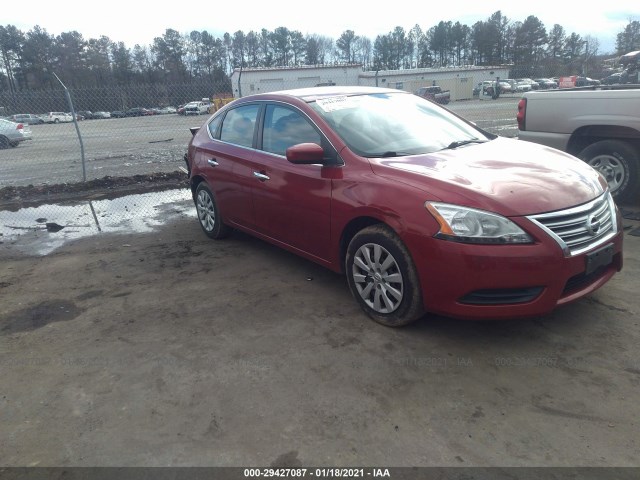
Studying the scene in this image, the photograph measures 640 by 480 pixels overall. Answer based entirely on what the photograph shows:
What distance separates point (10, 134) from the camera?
19.4m

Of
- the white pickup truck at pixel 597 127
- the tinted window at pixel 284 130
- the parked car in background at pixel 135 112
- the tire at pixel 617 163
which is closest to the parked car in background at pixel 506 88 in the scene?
the parked car in background at pixel 135 112

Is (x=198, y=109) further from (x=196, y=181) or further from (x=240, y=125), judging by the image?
(x=240, y=125)

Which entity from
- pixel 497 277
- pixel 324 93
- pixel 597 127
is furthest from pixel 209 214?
pixel 597 127

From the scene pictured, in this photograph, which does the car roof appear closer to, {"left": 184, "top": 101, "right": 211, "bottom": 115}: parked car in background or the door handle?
the door handle

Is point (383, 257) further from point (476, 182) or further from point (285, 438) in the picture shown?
point (285, 438)

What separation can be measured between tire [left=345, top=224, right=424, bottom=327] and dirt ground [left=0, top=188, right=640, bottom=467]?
15 centimetres

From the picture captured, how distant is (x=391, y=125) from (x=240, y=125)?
1717 millimetres

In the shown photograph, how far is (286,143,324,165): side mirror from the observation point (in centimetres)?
372

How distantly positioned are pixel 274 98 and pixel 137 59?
88688mm

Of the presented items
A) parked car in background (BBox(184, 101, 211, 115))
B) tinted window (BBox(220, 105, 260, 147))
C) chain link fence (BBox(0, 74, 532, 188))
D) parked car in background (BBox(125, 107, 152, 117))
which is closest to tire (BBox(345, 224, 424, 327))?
tinted window (BBox(220, 105, 260, 147))

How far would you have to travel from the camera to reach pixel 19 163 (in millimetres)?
14562

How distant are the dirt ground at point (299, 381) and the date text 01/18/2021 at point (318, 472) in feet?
0.16

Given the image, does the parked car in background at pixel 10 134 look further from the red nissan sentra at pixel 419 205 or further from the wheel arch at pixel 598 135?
the wheel arch at pixel 598 135

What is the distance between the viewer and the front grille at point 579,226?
300 centimetres
